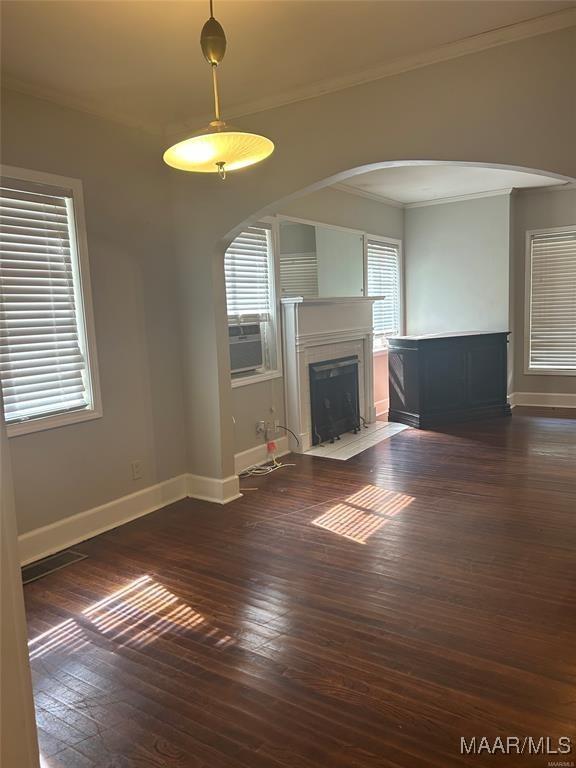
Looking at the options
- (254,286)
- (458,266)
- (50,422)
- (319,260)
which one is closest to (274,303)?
(254,286)

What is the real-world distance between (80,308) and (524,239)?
573 centimetres

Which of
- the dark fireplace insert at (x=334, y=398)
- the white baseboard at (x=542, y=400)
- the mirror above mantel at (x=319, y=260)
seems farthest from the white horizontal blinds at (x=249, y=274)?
the white baseboard at (x=542, y=400)

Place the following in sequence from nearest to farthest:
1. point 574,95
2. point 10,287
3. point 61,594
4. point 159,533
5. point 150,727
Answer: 1. point 150,727
2. point 574,95
3. point 61,594
4. point 10,287
5. point 159,533

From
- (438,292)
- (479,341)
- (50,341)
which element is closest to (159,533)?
(50,341)

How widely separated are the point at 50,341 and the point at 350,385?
11.5 ft

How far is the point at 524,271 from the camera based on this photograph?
6.90m

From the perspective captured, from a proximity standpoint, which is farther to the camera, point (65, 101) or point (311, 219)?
point (311, 219)

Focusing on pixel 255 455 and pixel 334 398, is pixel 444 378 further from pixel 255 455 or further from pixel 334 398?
pixel 255 455

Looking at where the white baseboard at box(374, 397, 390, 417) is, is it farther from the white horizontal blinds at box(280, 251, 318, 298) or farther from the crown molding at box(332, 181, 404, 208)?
the crown molding at box(332, 181, 404, 208)

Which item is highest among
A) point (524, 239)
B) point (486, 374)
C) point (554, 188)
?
point (554, 188)

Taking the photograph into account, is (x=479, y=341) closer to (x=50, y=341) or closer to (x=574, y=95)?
(x=574, y=95)

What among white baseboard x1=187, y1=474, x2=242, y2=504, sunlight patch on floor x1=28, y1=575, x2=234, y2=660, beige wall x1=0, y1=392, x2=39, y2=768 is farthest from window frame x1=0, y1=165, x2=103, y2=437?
beige wall x1=0, y1=392, x2=39, y2=768

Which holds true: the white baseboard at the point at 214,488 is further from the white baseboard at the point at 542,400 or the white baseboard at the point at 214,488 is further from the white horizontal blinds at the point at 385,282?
the white baseboard at the point at 542,400

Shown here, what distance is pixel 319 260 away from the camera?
18.8ft
